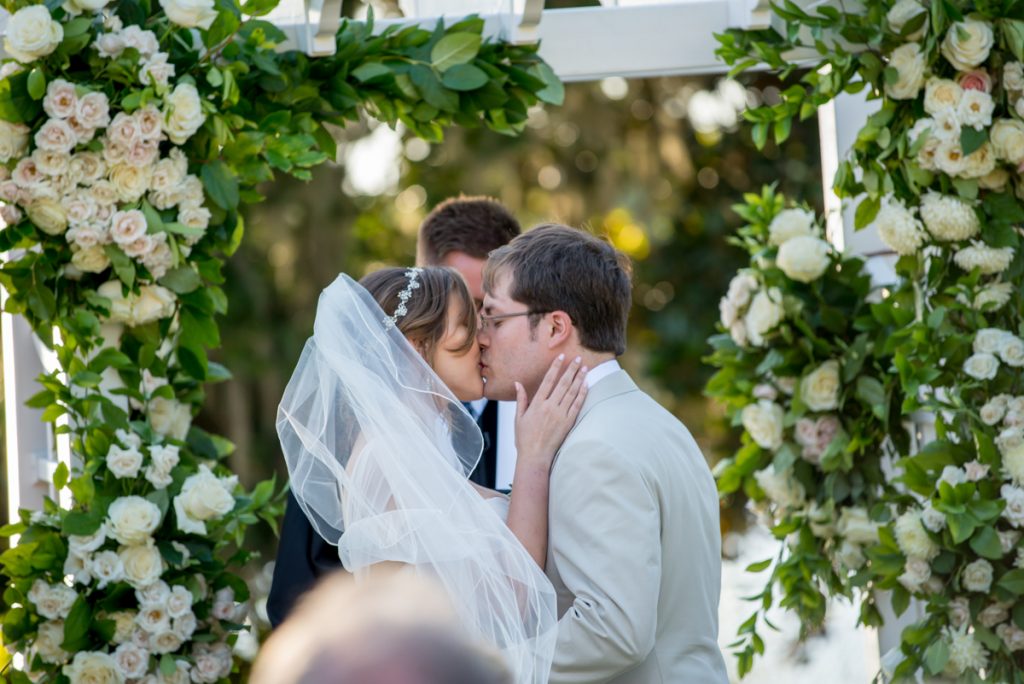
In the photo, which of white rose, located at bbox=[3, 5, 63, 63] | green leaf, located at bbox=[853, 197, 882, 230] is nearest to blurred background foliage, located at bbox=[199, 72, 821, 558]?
green leaf, located at bbox=[853, 197, 882, 230]

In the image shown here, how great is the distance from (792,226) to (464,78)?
1.41 metres

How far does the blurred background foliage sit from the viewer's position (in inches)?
365

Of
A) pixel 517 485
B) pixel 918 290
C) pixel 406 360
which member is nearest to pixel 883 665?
pixel 918 290

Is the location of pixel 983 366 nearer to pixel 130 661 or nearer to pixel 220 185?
pixel 220 185

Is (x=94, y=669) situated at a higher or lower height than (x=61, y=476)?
lower

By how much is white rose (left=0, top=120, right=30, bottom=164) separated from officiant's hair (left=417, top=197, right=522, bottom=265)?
1.40m

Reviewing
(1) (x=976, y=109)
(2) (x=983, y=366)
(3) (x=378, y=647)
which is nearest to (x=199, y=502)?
(2) (x=983, y=366)

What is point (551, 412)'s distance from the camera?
3.19 metres

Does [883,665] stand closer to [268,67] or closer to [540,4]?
[540,4]

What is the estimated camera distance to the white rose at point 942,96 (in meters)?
3.89

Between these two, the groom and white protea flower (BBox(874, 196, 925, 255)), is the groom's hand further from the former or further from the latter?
white protea flower (BBox(874, 196, 925, 255))

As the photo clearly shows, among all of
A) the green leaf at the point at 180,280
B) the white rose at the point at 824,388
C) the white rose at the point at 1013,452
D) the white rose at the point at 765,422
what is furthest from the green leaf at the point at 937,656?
the green leaf at the point at 180,280

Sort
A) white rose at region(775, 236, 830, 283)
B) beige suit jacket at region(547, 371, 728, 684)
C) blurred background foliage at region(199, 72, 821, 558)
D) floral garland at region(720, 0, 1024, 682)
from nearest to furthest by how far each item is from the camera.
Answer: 1. beige suit jacket at region(547, 371, 728, 684)
2. floral garland at region(720, 0, 1024, 682)
3. white rose at region(775, 236, 830, 283)
4. blurred background foliage at region(199, 72, 821, 558)

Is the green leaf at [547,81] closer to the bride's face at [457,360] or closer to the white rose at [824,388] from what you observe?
the bride's face at [457,360]
